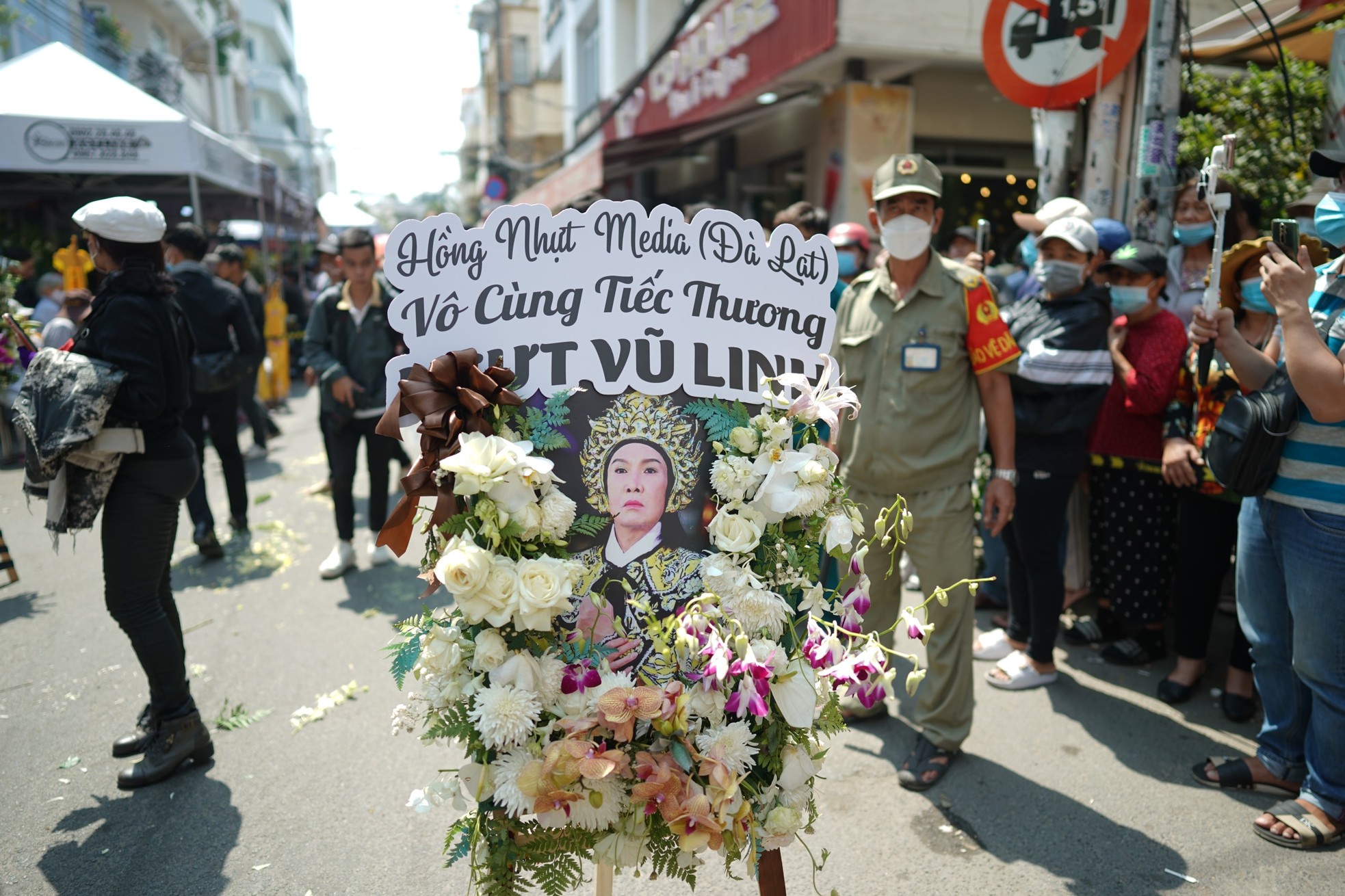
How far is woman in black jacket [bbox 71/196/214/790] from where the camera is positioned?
10.0 ft

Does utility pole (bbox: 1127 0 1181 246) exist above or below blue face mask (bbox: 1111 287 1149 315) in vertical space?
above

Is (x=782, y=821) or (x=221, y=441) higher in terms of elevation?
(x=221, y=441)

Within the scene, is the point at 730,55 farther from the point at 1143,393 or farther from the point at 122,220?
the point at 122,220

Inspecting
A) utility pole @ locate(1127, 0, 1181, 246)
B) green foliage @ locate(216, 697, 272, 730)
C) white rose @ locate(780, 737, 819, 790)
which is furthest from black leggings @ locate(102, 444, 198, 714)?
utility pole @ locate(1127, 0, 1181, 246)

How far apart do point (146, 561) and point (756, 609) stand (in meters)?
2.43

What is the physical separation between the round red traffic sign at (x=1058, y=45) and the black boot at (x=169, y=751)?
505 centimetres

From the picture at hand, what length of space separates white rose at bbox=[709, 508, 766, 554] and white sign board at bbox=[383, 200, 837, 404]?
12.2 inches

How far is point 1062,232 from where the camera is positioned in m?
3.68

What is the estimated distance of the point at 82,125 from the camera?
8.95 m

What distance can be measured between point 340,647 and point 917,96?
860cm

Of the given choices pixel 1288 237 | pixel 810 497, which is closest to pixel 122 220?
pixel 810 497

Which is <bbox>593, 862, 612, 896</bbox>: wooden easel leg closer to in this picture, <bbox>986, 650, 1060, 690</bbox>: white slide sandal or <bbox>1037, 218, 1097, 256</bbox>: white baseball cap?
<bbox>986, 650, 1060, 690</bbox>: white slide sandal

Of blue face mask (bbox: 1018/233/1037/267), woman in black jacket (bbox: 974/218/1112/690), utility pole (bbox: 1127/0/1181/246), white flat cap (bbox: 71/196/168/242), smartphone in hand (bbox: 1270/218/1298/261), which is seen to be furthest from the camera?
blue face mask (bbox: 1018/233/1037/267)

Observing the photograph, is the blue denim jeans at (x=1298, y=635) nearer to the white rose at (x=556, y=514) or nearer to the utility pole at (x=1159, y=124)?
the utility pole at (x=1159, y=124)
